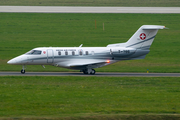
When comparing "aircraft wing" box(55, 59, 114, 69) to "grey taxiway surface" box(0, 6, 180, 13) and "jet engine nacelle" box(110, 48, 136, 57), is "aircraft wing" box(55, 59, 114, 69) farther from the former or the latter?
"grey taxiway surface" box(0, 6, 180, 13)

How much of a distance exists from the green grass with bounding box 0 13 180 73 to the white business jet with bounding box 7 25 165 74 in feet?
12.4

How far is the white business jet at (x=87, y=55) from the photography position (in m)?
39.3

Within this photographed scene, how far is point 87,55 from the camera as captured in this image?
132 ft

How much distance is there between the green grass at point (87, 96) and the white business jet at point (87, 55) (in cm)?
430

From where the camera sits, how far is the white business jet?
1549 inches

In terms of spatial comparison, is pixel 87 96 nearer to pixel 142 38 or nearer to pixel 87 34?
pixel 142 38

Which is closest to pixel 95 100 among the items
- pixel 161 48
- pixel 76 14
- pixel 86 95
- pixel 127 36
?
pixel 86 95

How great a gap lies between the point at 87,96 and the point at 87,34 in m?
42.2

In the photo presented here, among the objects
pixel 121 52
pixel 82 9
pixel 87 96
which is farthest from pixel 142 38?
pixel 82 9

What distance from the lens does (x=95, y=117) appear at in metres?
19.7

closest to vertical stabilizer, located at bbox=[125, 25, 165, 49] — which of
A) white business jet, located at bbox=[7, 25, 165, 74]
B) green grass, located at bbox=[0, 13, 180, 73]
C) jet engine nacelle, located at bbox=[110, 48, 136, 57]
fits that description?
white business jet, located at bbox=[7, 25, 165, 74]

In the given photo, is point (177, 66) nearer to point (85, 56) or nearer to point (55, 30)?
point (85, 56)

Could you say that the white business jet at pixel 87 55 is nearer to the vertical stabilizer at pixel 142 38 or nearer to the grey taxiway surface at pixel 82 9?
the vertical stabilizer at pixel 142 38
